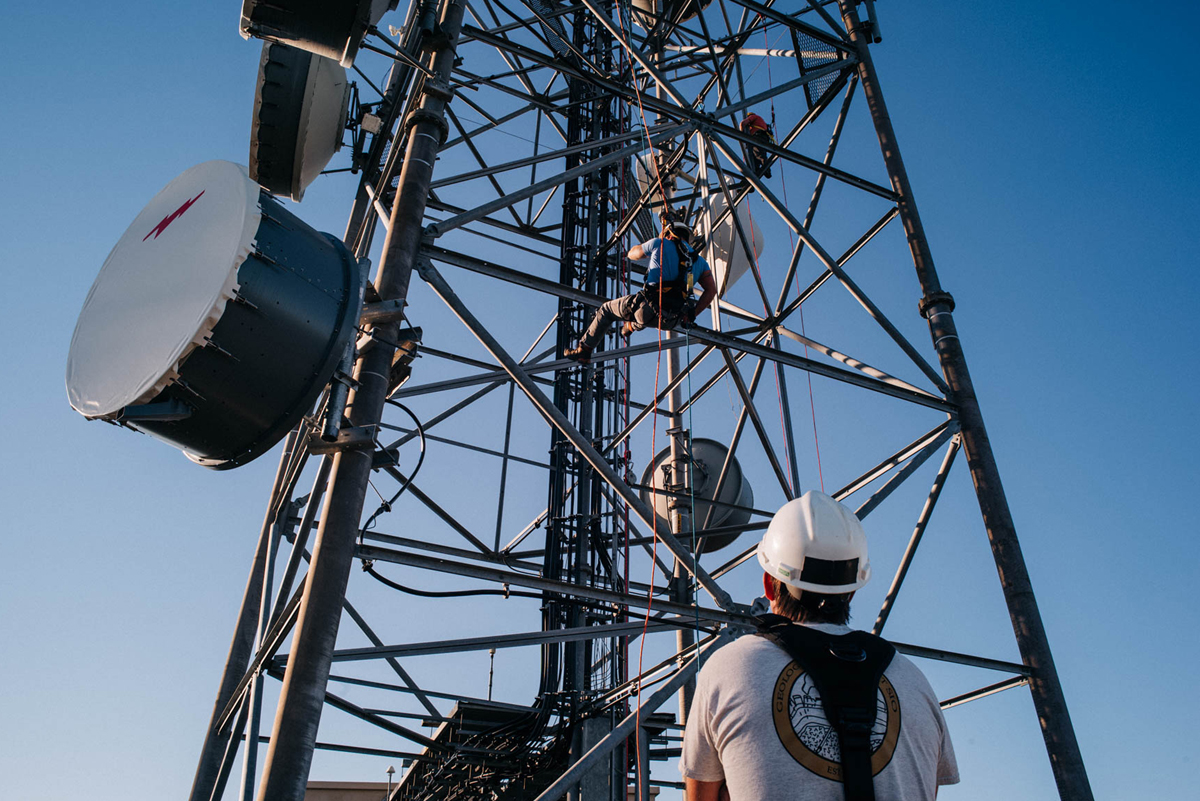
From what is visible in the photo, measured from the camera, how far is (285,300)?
4840mm

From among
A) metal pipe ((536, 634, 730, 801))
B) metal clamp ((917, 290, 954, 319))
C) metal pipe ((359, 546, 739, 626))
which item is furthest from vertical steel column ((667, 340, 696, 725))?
metal clamp ((917, 290, 954, 319))

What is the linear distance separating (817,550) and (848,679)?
18.6 inches

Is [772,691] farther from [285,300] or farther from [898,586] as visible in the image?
[898,586]

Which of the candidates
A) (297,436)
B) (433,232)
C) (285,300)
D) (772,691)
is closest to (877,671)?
(772,691)

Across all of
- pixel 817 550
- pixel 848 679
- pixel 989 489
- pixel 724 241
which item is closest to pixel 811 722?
pixel 848 679

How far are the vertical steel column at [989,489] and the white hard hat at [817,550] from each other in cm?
559

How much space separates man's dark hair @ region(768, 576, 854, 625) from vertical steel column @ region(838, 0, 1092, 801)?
5.67 m

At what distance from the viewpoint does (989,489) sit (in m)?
7.97

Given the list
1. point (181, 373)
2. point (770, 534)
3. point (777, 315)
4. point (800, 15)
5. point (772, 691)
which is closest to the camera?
point (772, 691)

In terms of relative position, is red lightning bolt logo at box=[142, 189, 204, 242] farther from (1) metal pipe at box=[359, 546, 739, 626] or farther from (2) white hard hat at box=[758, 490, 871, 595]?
(2) white hard hat at box=[758, 490, 871, 595]

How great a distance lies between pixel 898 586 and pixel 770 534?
18.0 feet

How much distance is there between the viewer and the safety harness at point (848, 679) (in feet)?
6.74

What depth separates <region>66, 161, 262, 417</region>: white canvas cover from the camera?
15.0 feet

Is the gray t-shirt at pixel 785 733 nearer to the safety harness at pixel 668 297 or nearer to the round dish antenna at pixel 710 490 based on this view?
the safety harness at pixel 668 297
